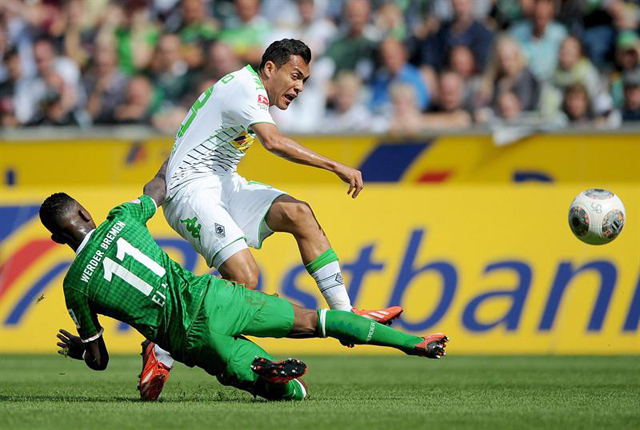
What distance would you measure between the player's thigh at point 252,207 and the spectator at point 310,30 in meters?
7.82

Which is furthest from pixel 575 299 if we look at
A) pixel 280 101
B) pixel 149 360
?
pixel 149 360

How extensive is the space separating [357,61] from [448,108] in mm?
1806

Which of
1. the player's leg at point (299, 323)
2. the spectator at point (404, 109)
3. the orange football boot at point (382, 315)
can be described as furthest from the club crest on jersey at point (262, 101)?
the spectator at point (404, 109)

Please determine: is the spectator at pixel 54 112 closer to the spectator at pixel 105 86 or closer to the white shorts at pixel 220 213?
the spectator at pixel 105 86

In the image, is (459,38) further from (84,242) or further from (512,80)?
(84,242)

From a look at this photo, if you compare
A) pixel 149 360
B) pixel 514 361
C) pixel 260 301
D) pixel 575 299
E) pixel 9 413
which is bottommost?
pixel 9 413

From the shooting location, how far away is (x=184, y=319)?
739cm

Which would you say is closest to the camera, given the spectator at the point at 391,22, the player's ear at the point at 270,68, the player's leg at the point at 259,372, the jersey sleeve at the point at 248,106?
the player's leg at the point at 259,372

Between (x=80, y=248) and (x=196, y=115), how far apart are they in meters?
1.88

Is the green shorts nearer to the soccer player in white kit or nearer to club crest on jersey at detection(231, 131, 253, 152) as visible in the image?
the soccer player in white kit

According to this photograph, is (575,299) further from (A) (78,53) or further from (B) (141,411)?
(A) (78,53)

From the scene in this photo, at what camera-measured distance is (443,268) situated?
12.5 m

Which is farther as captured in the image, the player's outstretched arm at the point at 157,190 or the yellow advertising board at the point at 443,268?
the yellow advertising board at the point at 443,268

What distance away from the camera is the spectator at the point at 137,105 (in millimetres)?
15875
